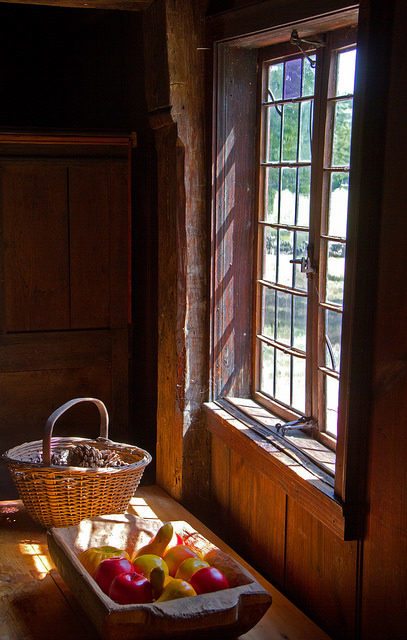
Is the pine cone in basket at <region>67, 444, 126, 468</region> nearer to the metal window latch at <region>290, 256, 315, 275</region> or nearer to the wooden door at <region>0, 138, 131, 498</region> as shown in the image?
the metal window latch at <region>290, 256, 315, 275</region>

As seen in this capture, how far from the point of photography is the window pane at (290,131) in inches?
117

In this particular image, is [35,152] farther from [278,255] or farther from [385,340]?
[385,340]

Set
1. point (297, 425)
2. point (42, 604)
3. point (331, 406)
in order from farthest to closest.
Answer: point (297, 425), point (331, 406), point (42, 604)

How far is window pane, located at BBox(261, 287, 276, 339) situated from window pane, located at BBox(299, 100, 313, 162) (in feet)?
1.92

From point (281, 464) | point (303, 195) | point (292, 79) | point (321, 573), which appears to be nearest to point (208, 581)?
point (321, 573)

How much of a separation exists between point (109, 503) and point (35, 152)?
205 centimetres

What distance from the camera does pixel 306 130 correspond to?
9.51ft

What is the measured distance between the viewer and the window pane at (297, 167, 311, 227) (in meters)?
2.91

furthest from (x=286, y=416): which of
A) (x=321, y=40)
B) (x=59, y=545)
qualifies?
(x=321, y=40)

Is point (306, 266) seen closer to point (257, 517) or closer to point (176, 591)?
point (257, 517)

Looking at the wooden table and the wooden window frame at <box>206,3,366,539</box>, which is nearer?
the wooden table

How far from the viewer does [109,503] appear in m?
3.10

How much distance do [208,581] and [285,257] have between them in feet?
4.24

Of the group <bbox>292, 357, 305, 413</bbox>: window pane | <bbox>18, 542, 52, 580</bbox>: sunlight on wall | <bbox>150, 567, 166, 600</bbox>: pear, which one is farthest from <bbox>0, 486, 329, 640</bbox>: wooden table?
<bbox>292, 357, 305, 413</bbox>: window pane
